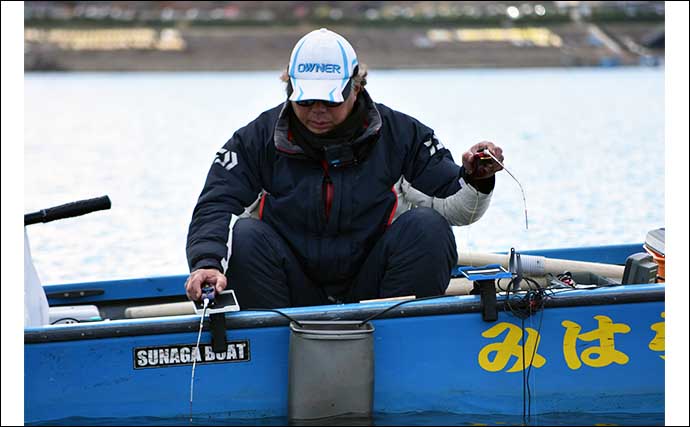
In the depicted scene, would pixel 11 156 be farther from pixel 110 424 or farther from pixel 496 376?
pixel 496 376

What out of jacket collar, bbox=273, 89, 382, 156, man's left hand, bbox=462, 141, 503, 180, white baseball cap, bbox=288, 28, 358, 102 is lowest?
man's left hand, bbox=462, 141, 503, 180

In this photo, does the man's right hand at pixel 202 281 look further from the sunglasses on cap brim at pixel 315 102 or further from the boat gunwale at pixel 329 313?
the sunglasses on cap brim at pixel 315 102

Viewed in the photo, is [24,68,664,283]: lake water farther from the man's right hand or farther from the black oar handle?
the man's right hand

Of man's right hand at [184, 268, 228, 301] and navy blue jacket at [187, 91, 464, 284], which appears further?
navy blue jacket at [187, 91, 464, 284]

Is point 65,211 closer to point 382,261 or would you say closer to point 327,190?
point 327,190

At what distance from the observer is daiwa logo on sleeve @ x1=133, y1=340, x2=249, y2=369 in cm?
454

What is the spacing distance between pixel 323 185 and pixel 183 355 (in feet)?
2.69

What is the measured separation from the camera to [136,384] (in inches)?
180

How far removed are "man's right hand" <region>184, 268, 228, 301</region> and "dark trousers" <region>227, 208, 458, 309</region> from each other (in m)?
0.25

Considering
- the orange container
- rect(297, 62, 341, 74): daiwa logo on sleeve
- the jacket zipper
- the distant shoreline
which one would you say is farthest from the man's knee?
the distant shoreline

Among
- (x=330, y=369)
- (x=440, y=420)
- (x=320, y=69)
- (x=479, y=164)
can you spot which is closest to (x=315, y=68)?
(x=320, y=69)

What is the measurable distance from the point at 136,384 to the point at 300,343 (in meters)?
0.60

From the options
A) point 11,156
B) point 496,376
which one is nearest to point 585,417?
point 496,376

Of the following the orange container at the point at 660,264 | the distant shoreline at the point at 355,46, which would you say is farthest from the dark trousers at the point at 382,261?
the distant shoreline at the point at 355,46
